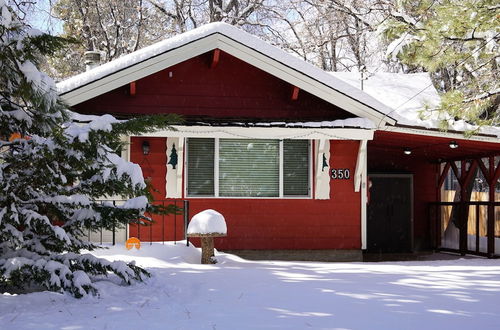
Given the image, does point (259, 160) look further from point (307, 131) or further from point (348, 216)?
point (348, 216)

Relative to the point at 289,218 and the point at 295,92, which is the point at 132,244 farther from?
the point at 295,92

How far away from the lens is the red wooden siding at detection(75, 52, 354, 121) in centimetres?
1221

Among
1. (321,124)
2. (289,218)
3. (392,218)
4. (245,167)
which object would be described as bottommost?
(392,218)

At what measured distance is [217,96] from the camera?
1249cm

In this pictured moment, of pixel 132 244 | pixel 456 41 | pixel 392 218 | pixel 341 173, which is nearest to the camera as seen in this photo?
pixel 132 244

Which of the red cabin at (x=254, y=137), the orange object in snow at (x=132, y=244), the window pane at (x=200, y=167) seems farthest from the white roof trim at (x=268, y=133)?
the orange object in snow at (x=132, y=244)

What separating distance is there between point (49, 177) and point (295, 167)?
23.7ft

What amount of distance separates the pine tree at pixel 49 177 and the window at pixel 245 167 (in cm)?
565

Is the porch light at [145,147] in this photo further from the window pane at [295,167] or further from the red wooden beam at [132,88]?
the window pane at [295,167]

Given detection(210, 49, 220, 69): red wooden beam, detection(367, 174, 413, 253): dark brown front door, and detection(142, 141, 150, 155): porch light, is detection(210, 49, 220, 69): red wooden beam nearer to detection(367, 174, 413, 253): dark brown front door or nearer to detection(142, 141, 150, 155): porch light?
detection(142, 141, 150, 155): porch light

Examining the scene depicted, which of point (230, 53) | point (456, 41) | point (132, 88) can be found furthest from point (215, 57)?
point (456, 41)

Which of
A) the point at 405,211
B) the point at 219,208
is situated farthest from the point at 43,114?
the point at 405,211

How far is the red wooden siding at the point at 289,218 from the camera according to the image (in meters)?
12.1

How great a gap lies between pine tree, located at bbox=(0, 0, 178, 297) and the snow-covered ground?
327mm
